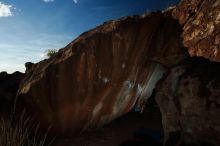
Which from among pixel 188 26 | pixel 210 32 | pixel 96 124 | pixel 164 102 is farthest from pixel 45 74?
pixel 210 32

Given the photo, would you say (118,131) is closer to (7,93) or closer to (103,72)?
(103,72)

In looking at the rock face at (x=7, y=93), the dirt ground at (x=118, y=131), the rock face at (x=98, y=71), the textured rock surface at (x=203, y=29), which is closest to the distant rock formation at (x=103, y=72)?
the rock face at (x=98, y=71)

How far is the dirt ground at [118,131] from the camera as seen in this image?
658 centimetres

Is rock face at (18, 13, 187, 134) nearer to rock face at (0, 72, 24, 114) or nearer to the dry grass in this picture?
the dry grass

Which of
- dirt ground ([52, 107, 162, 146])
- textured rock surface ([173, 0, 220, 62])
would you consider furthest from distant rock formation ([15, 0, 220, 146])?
textured rock surface ([173, 0, 220, 62])

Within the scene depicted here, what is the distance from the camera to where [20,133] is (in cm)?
615

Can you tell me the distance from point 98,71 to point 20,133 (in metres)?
1.82

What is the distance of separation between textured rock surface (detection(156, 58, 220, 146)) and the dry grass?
85.0 inches

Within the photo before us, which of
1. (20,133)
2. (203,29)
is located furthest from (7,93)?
(203,29)

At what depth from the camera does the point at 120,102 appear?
693cm

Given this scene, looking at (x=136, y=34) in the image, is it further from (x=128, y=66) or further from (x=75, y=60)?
(x=75, y=60)

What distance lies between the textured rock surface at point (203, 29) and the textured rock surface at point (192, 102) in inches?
13.4

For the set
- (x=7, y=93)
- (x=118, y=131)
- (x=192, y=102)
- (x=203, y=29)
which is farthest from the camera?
(x=7, y=93)

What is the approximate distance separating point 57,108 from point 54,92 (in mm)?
326
